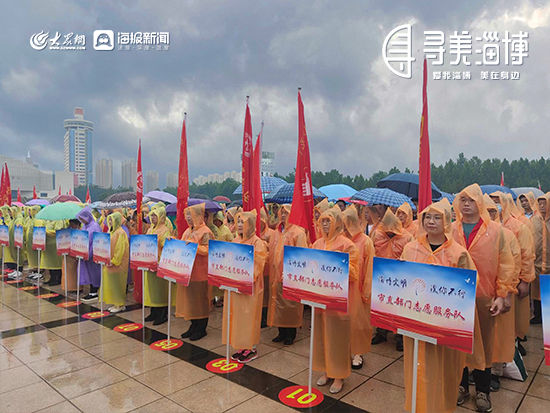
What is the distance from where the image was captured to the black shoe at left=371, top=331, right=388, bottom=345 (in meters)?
5.47

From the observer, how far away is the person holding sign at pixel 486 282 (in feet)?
11.2

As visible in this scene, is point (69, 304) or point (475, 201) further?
point (69, 304)

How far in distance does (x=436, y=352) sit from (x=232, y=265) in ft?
8.11

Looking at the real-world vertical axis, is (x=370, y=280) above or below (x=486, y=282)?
below

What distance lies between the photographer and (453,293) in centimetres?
270

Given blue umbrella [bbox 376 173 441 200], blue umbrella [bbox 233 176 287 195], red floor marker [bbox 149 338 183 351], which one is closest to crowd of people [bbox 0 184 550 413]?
red floor marker [bbox 149 338 183 351]

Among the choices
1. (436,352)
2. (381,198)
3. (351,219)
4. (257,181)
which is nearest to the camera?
(436,352)

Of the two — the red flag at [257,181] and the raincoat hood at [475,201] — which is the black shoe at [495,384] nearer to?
the raincoat hood at [475,201]

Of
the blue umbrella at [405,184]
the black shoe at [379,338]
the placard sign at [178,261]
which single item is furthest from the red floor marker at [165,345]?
the blue umbrella at [405,184]

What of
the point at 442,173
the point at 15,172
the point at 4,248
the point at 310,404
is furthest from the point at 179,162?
the point at 15,172

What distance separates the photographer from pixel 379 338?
18.1 ft

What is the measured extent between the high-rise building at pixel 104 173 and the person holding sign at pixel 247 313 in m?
131

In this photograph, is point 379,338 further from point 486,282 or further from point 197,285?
point 197,285

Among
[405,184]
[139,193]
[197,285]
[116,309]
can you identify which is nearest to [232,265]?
[197,285]
